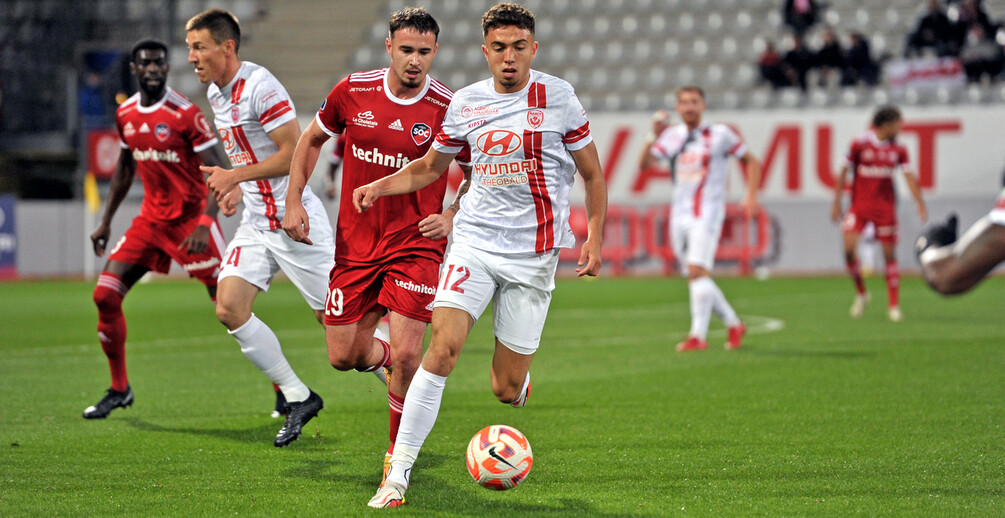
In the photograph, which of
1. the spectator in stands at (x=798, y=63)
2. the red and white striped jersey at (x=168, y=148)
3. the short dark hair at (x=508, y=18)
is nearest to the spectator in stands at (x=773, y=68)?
the spectator in stands at (x=798, y=63)

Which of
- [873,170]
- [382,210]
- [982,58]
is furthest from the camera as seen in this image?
[982,58]

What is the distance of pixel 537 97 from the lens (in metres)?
4.80

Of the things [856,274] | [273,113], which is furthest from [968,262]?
[856,274]

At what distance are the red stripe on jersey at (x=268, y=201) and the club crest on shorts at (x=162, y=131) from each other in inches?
35.1

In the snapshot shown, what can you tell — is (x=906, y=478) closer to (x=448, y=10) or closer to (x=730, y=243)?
(x=730, y=243)

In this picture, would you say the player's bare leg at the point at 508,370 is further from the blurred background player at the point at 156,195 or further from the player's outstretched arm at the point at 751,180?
the player's outstretched arm at the point at 751,180

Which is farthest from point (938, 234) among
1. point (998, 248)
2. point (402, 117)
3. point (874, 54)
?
point (874, 54)

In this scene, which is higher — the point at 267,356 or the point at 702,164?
the point at 702,164

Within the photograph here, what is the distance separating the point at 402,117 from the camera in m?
5.20

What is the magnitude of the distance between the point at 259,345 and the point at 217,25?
1.80 meters

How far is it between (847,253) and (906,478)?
9005 mm

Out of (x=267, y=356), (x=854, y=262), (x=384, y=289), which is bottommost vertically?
(x=854, y=262)

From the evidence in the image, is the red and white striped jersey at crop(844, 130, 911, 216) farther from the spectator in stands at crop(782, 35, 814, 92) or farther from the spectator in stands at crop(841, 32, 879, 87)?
the spectator in stands at crop(782, 35, 814, 92)

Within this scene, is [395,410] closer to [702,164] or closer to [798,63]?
[702,164]
